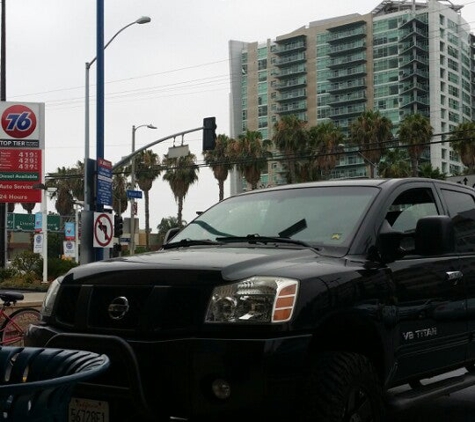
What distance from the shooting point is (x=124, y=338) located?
4020 millimetres

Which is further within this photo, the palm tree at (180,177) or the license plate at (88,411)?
the palm tree at (180,177)

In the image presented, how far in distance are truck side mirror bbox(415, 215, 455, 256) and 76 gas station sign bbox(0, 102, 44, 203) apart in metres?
32.7

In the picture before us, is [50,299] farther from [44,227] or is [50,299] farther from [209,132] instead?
[44,227]

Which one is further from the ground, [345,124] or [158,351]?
[345,124]

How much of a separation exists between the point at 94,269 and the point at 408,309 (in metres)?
1.93

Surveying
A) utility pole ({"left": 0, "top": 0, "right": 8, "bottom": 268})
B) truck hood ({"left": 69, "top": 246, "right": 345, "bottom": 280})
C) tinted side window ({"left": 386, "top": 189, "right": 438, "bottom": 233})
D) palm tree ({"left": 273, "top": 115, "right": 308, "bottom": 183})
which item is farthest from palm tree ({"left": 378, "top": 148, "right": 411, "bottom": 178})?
truck hood ({"left": 69, "top": 246, "right": 345, "bottom": 280})

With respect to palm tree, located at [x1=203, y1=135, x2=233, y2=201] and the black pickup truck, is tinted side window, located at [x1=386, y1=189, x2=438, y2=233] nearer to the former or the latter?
the black pickup truck

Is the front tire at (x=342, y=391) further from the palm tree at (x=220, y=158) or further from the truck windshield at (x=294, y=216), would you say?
the palm tree at (x=220, y=158)

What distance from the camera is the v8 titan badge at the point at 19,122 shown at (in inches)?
1441

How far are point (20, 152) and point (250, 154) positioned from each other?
2832 centimetres

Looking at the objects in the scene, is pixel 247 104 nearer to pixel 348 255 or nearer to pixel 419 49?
pixel 419 49

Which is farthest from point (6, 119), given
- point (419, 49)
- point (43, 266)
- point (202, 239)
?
point (419, 49)

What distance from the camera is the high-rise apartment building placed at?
122m

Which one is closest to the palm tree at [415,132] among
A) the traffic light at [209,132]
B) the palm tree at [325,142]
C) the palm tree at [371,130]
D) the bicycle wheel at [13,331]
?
the palm tree at [371,130]
